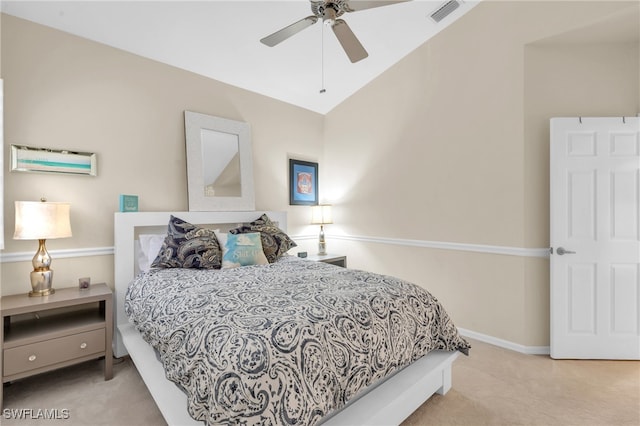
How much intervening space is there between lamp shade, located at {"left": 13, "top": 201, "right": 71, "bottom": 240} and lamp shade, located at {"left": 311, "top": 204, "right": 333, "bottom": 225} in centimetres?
280

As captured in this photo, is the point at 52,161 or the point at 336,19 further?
the point at 52,161

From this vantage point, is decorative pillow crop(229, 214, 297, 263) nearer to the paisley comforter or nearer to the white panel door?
the paisley comforter

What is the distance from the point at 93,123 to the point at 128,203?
2.47 ft

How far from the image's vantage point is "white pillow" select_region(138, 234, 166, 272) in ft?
8.86

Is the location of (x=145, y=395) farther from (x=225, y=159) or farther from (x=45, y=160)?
(x=225, y=159)

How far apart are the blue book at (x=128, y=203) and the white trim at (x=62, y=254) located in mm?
394

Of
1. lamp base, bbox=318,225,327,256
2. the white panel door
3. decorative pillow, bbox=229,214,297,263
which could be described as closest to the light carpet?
the white panel door

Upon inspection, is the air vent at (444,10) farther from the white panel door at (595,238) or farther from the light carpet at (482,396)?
the light carpet at (482,396)

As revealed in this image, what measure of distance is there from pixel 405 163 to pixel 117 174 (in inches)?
118

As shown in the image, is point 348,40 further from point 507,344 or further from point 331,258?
point 507,344

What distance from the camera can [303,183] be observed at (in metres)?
4.40

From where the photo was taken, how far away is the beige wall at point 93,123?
2.38 meters

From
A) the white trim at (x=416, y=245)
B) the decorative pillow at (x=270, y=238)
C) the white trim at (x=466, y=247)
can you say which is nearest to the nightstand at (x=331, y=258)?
the white trim at (x=466, y=247)

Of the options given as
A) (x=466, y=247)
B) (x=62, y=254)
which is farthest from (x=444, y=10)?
(x=62, y=254)
